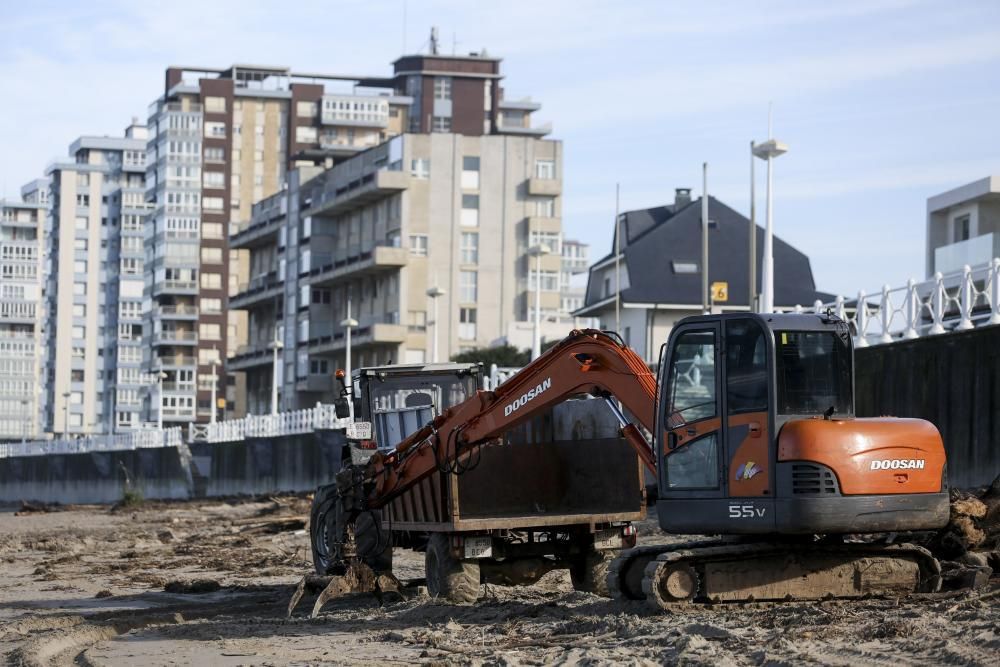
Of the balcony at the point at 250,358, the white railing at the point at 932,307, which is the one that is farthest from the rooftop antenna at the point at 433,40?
the white railing at the point at 932,307

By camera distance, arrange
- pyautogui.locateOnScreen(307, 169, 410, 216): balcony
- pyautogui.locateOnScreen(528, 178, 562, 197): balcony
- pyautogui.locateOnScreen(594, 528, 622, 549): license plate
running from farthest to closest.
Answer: pyautogui.locateOnScreen(528, 178, 562, 197): balcony → pyautogui.locateOnScreen(307, 169, 410, 216): balcony → pyautogui.locateOnScreen(594, 528, 622, 549): license plate

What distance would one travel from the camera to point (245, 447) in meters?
66.3

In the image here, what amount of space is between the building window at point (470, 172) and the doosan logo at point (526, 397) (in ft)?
284

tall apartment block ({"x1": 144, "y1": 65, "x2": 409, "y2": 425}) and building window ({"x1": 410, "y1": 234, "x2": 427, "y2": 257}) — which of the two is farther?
tall apartment block ({"x1": 144, "y1": 65, "x2": 409, "y2": 425})

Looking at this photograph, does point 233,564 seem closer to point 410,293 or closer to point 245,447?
point 245,447

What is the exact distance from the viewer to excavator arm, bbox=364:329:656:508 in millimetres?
15680

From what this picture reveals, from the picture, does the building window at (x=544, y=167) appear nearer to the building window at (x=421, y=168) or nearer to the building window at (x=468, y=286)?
the building window at (x=421, y=168)

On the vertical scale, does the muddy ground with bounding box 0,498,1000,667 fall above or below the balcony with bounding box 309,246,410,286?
below

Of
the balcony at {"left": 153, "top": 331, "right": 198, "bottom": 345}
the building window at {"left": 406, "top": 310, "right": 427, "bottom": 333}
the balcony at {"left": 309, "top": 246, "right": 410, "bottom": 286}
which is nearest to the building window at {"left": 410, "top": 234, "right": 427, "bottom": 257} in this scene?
the balcony at {"left": 309, "top": 246, "right": 410, "bottom": 286}

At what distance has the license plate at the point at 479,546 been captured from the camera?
677 inches

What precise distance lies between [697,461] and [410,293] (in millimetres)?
86715

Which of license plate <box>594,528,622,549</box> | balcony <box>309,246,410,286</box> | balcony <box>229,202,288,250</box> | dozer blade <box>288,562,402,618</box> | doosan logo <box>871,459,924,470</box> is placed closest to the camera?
doosan logo <box>871,459,924,470</box>

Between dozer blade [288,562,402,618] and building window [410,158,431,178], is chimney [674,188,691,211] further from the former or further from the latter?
dozer blade [288,562,402,618]

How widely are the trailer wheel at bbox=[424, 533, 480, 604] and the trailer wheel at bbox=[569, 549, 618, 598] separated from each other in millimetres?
1302
